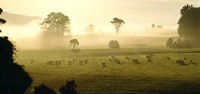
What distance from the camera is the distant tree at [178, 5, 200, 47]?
161125 millimetres

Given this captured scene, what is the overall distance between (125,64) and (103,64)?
487 centimetres

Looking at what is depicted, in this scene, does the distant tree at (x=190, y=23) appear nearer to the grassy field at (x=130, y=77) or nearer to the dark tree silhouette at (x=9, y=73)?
the grassy field at (x=130, y=77)

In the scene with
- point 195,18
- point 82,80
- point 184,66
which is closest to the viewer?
point 82,80

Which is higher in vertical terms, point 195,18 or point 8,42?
point 195,18

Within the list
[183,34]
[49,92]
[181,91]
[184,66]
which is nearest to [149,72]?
[184,66]

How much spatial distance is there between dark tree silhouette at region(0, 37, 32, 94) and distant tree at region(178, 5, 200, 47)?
140 meters

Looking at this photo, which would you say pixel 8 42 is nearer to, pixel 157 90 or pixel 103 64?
pixel 157 90

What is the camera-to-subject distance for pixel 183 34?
538ft

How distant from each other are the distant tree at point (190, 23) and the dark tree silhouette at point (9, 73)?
140436mm

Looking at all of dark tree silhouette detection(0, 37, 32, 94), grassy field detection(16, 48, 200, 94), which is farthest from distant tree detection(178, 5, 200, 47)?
dark tree silhouette detection(0, 37, 32, 94)

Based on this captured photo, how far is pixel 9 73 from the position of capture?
2516 centimetres

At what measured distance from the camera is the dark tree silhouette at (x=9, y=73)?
2505 cm

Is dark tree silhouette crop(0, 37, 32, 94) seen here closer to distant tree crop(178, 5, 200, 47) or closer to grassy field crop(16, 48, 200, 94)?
grassy field crop(16, 48, 200, 94)

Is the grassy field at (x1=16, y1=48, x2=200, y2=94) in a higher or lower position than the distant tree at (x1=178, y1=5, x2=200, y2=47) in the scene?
lower
